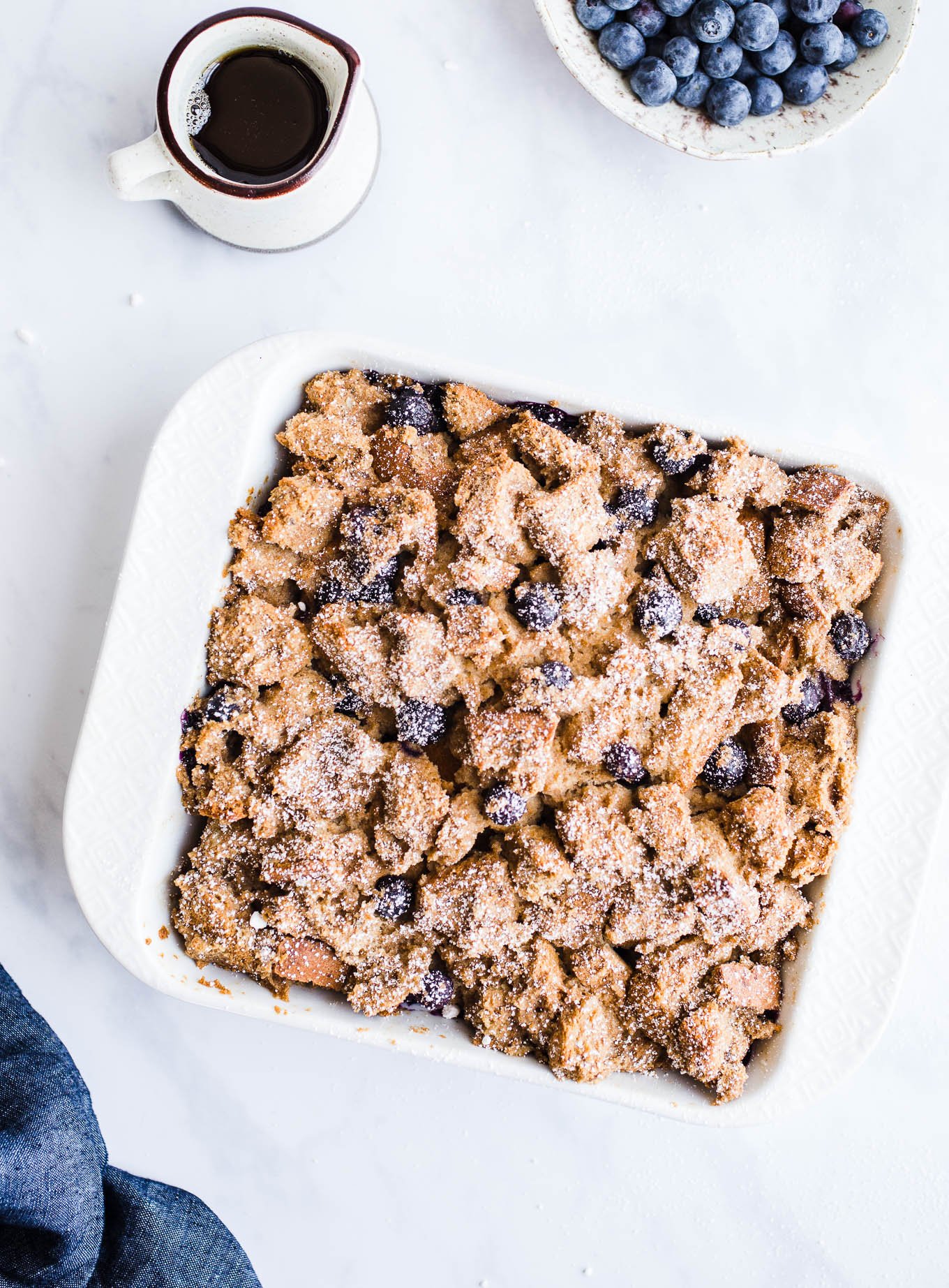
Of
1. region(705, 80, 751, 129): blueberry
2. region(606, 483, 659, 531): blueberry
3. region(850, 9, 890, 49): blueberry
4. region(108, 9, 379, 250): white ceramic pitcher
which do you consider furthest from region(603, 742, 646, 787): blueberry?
region(850, 9, 890, 49): blueberry

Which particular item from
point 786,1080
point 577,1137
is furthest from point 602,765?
point 577,1137

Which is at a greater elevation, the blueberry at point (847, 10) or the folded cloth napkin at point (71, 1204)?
the blueberry at point (847, 10)

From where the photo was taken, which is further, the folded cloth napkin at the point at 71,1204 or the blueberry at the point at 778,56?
the blueberry at the point at 778,56

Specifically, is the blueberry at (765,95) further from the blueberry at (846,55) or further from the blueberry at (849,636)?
the blueberry at (849,636)

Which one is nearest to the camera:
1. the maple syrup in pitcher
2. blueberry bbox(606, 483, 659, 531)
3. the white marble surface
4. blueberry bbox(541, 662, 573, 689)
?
blueberry bbox(541, 662, 573, 689)

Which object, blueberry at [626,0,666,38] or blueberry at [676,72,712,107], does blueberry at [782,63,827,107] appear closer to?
blueberry at [676,72,712,107]

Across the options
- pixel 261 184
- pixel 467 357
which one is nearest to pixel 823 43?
pixel 467 357

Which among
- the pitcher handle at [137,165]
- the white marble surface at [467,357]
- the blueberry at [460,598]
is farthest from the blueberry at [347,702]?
the pitcher handle at [137,165]

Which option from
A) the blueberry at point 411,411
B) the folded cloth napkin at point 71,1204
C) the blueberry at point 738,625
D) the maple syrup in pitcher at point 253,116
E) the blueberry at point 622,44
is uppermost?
the blueberry at point 622,44
